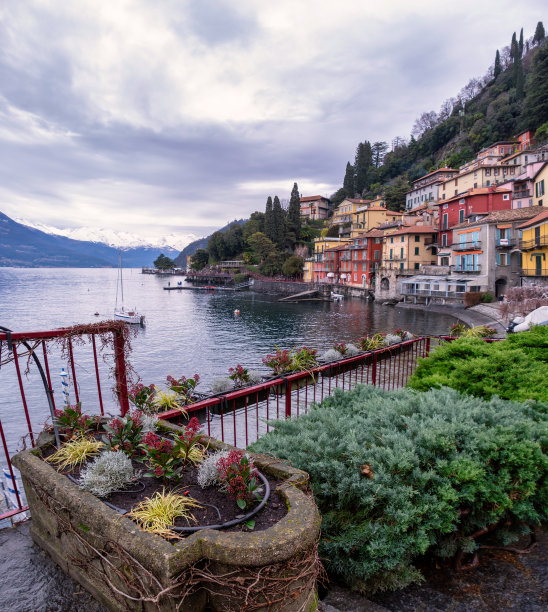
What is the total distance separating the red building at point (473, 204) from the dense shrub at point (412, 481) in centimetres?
5211

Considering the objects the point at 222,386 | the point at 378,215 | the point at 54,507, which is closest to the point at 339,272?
the point at 378,215

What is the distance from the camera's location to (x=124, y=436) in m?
3.06

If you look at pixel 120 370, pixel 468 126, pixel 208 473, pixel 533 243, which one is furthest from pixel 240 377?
pixel 468 126

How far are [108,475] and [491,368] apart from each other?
4.85 metres

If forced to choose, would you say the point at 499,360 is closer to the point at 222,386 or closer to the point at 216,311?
the point at 222,386

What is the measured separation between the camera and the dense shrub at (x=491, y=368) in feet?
16.0

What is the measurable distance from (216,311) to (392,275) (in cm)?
2671

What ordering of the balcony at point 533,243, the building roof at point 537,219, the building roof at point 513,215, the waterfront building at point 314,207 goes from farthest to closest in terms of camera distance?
the waterfront building at point 314,207 → the building roof at point 513,215 → the balcony at point 533,243 → the building roof at point 537,219

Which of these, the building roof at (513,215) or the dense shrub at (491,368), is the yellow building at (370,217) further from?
the dense shrub at (491,368)

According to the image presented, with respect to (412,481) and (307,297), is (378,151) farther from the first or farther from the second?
(412,481)

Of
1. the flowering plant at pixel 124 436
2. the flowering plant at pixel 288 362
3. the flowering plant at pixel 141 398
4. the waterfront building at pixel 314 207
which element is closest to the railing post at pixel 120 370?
the flowering plant at pixel 141 398

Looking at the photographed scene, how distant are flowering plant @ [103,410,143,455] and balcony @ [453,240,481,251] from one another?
48315 mm

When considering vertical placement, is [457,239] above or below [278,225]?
below

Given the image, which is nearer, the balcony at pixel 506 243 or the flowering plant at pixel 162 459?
the flowering plant at pixel 162 459
